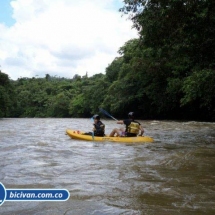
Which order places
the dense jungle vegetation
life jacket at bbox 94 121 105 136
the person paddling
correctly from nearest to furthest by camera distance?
the dense jungle vegetation, the person paddling, life jacket at bbox 94 121 105 136

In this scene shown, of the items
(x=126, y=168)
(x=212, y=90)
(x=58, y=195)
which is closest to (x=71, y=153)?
(x=126, y=168)

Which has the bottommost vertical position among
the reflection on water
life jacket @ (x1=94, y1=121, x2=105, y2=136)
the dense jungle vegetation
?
the reflection on water

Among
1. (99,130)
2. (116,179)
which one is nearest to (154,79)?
(99,130)

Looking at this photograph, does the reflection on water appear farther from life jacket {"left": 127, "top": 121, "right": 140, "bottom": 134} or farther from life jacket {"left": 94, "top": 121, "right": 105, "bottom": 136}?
life jacket {"left": 94, "top": 121, "right": 105, "bottom": 136}

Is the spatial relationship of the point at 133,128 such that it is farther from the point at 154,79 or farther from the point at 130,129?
the point at 154,79

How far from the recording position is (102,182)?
4.63 metres

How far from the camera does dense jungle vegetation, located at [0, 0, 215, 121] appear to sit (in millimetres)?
8758

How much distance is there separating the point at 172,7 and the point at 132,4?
1.64 metres

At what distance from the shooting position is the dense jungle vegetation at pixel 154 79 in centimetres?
876

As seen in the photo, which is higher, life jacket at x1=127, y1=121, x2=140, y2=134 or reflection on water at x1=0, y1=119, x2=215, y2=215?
life jacket at x1=127, y1=121, x2=140, y2=134

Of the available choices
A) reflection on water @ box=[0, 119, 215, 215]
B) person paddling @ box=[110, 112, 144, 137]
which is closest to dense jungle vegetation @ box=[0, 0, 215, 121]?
person paddling @ box=[110, 112, 144, 137]

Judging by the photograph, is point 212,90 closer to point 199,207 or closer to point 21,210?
point 199,207

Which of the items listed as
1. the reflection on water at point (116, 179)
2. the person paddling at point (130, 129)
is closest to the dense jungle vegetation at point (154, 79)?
the person paddling at point (130, 129)

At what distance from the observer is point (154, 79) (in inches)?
1208
